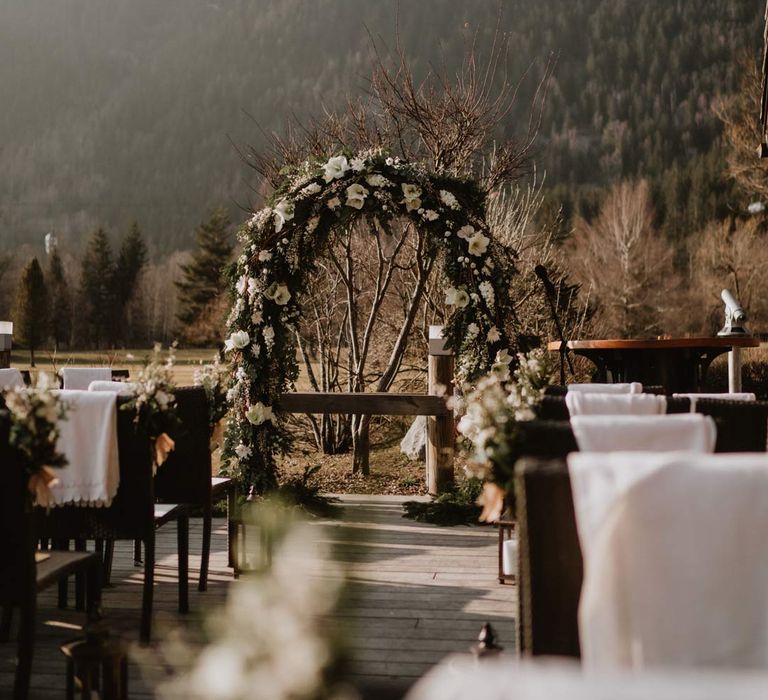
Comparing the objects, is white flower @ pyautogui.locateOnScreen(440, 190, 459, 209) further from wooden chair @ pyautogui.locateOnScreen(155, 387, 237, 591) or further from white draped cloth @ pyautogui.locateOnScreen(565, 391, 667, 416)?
white draped cloth @ pyautogui.locateOnScreen(565, 391, 667, 416)

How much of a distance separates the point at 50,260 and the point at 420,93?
38088mm

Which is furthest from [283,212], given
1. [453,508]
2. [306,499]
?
[453,508]

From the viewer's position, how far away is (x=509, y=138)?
11.2 meters

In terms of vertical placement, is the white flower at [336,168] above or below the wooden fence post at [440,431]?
above

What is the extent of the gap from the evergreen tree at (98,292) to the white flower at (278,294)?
1479 inches

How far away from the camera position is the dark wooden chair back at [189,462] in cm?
434

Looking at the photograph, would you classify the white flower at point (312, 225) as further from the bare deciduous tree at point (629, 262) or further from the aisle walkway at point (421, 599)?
the bare deciduous tree at point (629, 262)

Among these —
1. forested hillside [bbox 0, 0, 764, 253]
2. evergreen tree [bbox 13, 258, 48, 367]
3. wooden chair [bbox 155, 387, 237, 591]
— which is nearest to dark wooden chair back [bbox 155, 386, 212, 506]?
wooden chair [bbox 155, 387, 237, 591]

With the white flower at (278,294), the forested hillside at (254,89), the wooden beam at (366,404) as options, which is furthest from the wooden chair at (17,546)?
the forested hillside at (254,89)

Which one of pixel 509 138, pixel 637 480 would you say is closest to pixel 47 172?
pixel 509 138

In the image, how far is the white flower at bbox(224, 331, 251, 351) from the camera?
5.89 meters

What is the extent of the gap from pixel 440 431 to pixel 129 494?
362cm

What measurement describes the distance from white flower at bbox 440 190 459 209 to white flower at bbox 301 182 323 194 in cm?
85

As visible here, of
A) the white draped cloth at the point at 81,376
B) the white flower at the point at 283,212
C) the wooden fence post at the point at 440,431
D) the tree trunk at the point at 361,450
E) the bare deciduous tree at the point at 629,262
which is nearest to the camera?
the white draped cloth at the point at 81,376
